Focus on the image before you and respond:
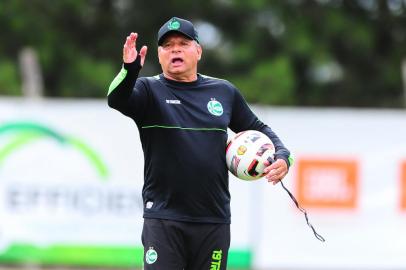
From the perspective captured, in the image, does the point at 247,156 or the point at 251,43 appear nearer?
the point at 247,156

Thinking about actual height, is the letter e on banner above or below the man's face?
below

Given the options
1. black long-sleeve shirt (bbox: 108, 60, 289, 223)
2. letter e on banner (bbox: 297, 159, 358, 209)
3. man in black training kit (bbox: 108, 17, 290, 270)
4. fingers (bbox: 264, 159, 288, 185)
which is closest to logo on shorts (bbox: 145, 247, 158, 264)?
man in black training kit (bbox: 108, 17, 290, 270)

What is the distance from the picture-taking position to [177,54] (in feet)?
19.4

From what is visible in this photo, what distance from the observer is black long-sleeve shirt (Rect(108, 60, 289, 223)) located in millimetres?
5832

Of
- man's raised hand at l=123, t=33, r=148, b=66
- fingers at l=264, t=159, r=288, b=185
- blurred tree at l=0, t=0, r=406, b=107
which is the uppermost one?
blurred tree at l=0, t=0, r=406, b=107

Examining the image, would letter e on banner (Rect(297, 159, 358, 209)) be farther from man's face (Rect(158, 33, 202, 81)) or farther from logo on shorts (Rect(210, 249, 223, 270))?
man's face (Rect(158, 33, 202, 81))

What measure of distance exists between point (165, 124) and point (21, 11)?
13.4 m

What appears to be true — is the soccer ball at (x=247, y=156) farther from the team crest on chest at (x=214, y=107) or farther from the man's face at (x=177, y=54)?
the man's face at (x=177, y=54)

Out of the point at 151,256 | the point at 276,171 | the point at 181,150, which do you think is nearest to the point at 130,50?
the point at 181,150

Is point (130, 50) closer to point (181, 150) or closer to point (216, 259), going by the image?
point (181, 150)

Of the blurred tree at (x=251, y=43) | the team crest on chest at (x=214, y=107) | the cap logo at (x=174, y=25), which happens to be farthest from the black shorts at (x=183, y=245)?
the blurred tree at (x=251, y=43)

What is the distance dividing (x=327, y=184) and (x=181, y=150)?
21.2 ft

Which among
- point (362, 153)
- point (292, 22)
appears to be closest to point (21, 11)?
point (292, 22)

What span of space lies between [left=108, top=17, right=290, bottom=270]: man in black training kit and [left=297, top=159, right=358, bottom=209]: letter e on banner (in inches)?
238
